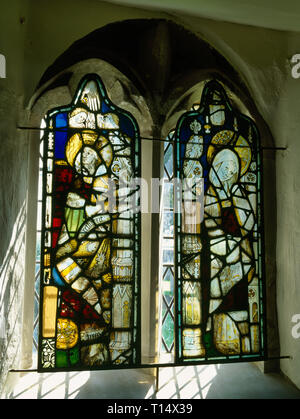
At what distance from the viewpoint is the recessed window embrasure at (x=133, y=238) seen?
10.2 feet

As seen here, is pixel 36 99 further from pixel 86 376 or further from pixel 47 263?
pixel 86 376

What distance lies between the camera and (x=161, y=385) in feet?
10.4

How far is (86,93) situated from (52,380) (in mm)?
1981

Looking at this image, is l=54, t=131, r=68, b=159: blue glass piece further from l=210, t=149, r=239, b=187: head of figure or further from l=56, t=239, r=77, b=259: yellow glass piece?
l=210, t=149, r=239, b=187: head of figure

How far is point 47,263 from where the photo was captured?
122 inches

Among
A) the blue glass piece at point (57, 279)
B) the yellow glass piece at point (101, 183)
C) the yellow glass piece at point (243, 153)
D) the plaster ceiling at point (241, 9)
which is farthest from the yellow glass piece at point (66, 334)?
the plaster ceiling at point (241, 9)

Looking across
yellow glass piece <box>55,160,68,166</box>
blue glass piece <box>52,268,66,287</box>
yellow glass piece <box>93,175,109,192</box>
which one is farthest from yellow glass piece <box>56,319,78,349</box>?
yellow glass piece <box>55,160,68,166</box>

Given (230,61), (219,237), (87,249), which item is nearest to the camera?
(87,249)

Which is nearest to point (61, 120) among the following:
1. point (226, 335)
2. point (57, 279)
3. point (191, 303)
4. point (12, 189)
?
point (12, 189)

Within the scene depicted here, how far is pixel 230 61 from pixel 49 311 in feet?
7.49

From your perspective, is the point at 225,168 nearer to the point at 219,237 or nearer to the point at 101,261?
the point at 219,237

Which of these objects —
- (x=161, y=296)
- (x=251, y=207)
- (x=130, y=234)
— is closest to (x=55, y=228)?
(x=130, y=234)

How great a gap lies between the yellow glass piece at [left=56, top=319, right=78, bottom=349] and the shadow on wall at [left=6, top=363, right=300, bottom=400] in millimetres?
262
